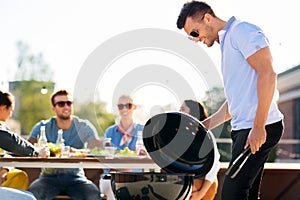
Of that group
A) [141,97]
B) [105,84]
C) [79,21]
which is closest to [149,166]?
[105,84]

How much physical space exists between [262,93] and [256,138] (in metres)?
0.19

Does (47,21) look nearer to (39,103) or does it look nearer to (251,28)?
(39,103)

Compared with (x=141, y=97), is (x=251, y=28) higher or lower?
higher

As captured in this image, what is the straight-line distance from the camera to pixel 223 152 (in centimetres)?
1006

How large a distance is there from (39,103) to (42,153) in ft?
60.8

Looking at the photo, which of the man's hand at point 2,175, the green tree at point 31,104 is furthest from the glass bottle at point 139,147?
the green tree at point 31,104

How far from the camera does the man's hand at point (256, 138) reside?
264 cm

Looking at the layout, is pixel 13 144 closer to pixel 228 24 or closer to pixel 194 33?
pixel 194 33

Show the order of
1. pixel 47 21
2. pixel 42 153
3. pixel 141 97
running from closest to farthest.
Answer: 1. pixel 42 153
2. pixel 141 97
3. pixel 47 21

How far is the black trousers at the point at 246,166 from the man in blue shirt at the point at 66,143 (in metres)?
2.05

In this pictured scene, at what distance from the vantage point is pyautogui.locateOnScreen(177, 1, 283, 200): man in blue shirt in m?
2.67

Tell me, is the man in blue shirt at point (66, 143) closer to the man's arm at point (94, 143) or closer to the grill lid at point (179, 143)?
the man's arm at point (94, 143)

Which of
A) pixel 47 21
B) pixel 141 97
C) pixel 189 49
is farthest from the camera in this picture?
pixel 47 21

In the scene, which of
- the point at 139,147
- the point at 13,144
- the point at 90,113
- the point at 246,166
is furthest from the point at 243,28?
the point at 90,113
